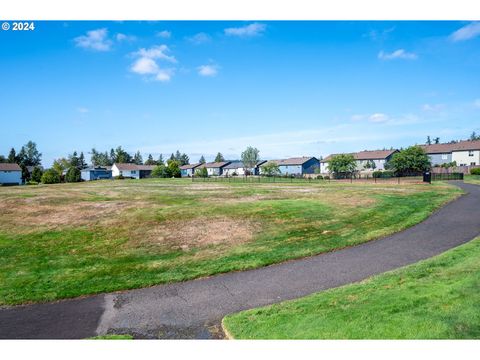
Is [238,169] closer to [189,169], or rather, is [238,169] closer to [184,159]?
[189,169]

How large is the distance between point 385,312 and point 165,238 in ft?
38.3

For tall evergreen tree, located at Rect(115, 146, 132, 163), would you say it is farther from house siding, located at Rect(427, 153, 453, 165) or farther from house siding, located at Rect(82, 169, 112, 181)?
house siding, located at Rect(427, 153, 453, 165)

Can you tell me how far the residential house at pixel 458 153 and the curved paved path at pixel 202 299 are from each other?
254ft

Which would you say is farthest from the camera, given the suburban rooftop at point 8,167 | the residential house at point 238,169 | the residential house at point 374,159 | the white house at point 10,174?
the residential house at point 238,169

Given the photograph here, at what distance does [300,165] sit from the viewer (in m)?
108

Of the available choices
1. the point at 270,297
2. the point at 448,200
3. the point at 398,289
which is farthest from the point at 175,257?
the point at 448,200

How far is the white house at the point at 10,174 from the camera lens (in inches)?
3452

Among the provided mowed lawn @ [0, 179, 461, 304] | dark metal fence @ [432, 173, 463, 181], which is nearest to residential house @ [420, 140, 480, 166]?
dark metal fence @ [432, 173, 463, 181]

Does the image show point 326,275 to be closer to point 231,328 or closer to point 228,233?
point 231,328

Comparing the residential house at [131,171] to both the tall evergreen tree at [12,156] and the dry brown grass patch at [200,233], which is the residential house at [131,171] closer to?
the tall evergreen tree at [12,156]

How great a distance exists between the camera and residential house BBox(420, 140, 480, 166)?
253 feet

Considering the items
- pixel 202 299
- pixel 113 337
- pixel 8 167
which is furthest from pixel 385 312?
pixel 8 167

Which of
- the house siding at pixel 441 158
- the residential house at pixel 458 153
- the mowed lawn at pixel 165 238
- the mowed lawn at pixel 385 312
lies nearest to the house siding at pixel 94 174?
the mowed lawn at pixel 165 238

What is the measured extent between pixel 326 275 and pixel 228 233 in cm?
706
